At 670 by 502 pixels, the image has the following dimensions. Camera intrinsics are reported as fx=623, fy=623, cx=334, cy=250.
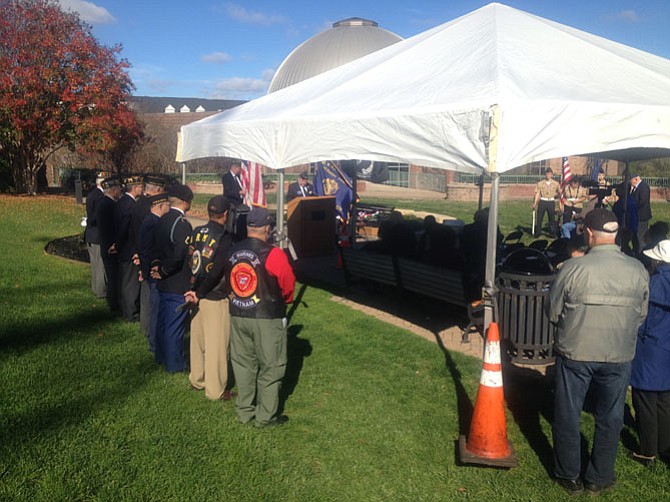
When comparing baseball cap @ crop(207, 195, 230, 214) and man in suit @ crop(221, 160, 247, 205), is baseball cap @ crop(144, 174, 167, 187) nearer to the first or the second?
baseball cap @ crop(207, 195, 230, 214)

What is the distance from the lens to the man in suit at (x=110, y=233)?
25.6ft

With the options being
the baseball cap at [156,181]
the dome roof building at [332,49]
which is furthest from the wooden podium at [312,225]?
the dome roof building at [332,49]

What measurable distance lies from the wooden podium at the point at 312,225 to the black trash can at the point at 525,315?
7177 mm

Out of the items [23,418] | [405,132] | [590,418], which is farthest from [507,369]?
[23,418]

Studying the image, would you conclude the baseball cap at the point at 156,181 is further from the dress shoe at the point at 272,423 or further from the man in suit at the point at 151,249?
the dress shoe at the point at 272,423

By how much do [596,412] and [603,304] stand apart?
759 millimetres

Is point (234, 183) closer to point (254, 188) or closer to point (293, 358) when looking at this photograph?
point (254, 188)

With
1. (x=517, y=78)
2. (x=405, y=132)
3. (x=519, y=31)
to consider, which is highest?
(x=519, y=31)

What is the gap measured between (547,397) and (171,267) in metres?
3.57

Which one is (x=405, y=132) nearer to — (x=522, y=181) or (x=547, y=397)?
(x=547, y=397)

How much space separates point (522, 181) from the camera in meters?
33.6

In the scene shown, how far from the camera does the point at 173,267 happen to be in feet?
18.5

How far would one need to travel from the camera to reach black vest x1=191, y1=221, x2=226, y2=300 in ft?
17.1

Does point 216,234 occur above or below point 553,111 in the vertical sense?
below
